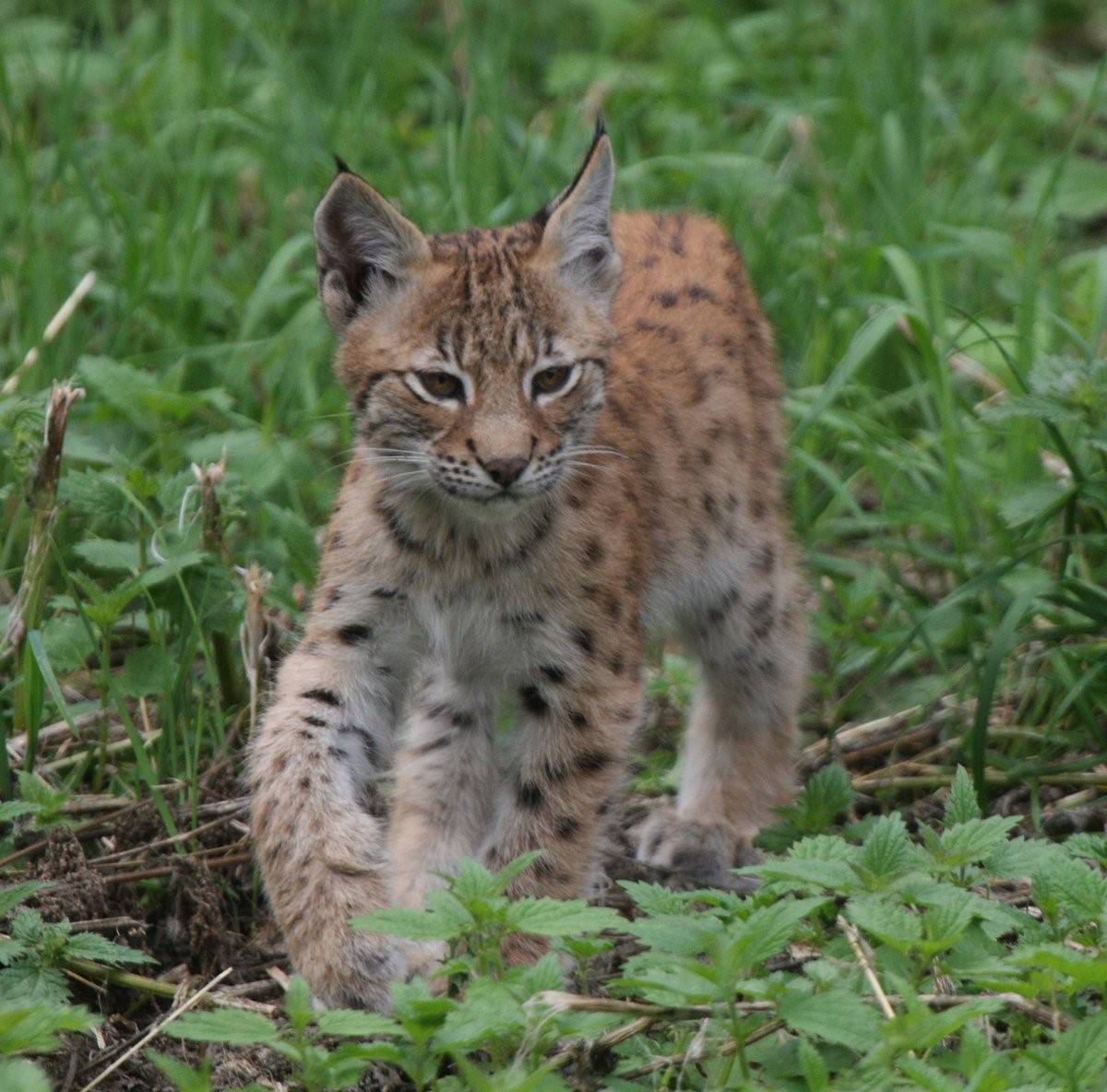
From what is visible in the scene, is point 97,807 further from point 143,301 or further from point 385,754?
point 143,301

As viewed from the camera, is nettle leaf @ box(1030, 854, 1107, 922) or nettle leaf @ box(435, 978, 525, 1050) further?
nettle leaf @ box(1030, 854, 1107, 922)

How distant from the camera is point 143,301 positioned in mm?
6688

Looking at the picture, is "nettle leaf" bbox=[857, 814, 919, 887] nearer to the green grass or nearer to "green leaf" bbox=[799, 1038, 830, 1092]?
"green leaf" bbox=[799, 1038, 830, 1092]

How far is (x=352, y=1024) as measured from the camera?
3.36 m

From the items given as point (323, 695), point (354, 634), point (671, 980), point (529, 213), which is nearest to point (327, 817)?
point (323, 695)

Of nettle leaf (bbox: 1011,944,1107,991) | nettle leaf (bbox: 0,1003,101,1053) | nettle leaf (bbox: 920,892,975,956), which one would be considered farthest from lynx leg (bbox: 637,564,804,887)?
nettle leaf (bbox: 0,1003,101,1053)

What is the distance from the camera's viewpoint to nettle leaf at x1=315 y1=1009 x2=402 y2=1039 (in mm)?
3338

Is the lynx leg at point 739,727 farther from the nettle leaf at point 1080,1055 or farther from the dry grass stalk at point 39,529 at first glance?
the nettle leaf at point 1080,1055

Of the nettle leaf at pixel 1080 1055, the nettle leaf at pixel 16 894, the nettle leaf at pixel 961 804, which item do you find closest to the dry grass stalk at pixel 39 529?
the nettle leaf at pixel 16 894

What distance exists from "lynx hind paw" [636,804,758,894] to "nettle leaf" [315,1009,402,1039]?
6.49ft

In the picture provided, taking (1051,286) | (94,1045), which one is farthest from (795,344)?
(94,1045)

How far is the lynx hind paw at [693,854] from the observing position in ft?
17.7

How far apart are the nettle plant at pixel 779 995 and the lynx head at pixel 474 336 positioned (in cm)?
113

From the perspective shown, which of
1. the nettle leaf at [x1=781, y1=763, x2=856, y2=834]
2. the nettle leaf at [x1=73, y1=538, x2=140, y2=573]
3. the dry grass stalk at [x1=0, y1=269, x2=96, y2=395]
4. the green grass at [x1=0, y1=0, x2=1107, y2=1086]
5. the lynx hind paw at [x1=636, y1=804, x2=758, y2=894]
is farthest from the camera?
the dry grass stalk at [x1=0, y1=269, x2=96, y2=395]
